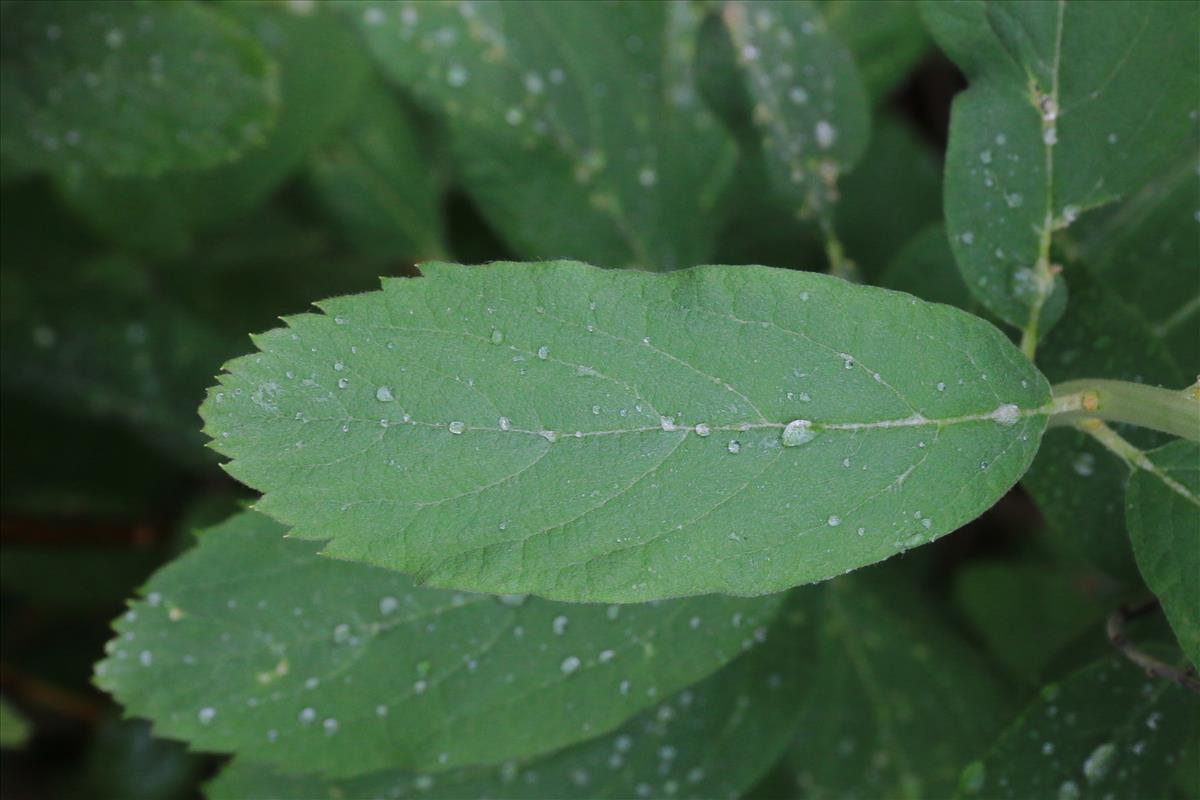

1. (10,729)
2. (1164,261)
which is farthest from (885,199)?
(10,729)

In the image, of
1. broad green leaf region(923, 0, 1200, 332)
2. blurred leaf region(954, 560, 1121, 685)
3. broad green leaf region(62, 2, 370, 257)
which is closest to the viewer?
broad green leaf region(923, 0, 1200, 332)

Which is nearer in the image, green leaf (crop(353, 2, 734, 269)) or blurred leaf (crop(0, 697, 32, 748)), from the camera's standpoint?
blurred leaf (crop(0, 697, 32, 748))

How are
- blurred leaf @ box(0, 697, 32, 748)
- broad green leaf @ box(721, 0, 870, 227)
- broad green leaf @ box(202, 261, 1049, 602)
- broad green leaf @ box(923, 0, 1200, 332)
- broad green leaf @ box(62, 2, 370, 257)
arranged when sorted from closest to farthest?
broad green leaf @ box(202, 261, 1049, 602) → broad green leaf @ box(923, 0, 1200, 332) → blurred leaf @ box(0, 697, 32, 748) → broad green leaf @ box(721, 0, 870, 227) → broad green leaf @ box(62, 2, 370, 257)

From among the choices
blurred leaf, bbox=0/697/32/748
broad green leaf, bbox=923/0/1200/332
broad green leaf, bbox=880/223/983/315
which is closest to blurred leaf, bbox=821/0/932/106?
broad green leaf, bbox=880/223/983/315

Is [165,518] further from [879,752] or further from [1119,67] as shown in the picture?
[1119,67]

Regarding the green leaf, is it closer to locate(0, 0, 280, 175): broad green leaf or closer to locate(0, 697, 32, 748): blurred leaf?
locate(0, 0, 280, 175): broad green leaf
